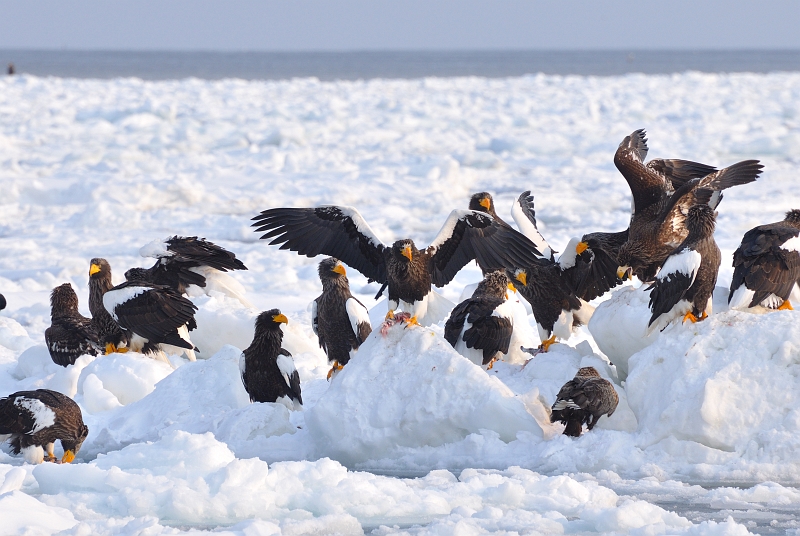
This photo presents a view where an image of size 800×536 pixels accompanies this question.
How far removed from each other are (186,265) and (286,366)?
2.08 metres

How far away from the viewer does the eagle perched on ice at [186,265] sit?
708 centimetres

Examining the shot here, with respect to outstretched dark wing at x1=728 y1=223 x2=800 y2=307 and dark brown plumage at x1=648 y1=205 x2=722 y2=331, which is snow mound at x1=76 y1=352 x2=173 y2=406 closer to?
dark brown plumage at x1=648 y1=205 x2=722 y2=331

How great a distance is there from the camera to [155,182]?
15.2 metres

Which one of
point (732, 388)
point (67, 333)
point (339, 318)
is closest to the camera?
point (732, 388)

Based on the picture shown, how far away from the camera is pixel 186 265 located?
721 centimetres

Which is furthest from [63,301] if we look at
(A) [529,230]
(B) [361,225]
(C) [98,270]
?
(A) [529,230]

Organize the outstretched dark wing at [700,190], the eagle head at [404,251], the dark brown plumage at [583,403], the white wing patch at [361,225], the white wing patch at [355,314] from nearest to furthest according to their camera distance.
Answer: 1. the dark brown plumage at [583,403]
2. the eagle head at [404,251]
3. the white wing patch at [361,225]
4. the outstretched dark wing at [700,190]
5. the white wing patch at [355,314]

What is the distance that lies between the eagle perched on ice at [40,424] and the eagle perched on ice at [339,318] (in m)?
1.73

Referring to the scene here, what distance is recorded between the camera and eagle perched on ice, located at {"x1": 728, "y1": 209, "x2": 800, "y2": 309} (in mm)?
4934

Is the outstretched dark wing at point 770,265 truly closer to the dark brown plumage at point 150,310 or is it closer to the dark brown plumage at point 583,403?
the dark brown plumage at point 583,403

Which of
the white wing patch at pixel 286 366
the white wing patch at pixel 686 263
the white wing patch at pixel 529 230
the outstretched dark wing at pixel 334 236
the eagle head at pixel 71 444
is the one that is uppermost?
the white wing patch at pixel 529 230

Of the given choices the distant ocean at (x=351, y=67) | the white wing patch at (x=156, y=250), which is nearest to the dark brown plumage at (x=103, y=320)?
the white wing patch at (x=156, y=250)

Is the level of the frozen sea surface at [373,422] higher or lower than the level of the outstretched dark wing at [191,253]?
lower

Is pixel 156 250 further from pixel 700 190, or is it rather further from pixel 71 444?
pixel 700 190
